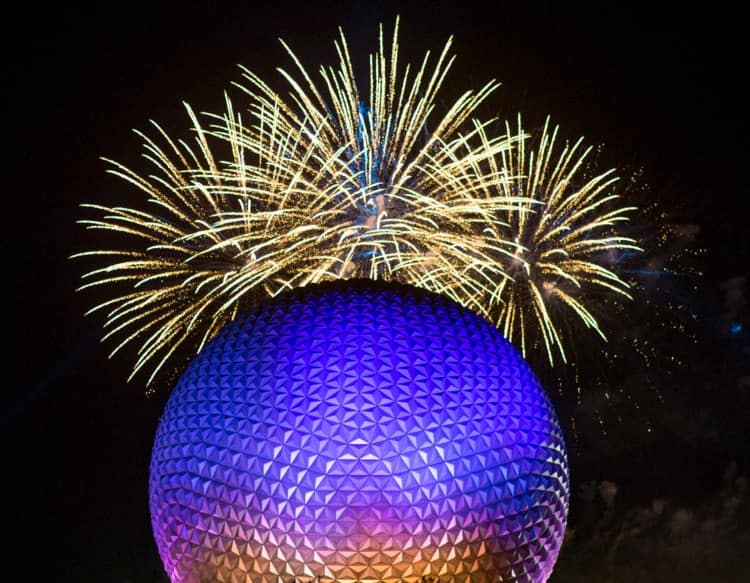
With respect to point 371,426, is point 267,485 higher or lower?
lower

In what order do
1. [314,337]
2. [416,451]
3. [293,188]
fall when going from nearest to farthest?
→ [416,451] < [314,337] < [293,188]

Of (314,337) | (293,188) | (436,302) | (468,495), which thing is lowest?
(468,495)

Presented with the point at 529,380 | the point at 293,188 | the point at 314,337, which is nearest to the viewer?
the point at 314,337

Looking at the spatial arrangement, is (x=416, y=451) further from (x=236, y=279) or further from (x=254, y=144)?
(x=254, y=144)

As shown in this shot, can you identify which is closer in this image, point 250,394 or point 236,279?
point 250,394

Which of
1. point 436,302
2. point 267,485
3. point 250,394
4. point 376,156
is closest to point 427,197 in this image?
point 376,156

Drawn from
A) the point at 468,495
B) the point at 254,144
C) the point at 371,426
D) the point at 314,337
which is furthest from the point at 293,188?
the point at 468,495
